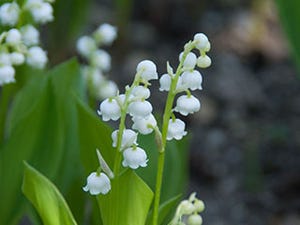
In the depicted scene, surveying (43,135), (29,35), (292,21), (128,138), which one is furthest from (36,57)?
(292,21)

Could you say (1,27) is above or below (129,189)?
above

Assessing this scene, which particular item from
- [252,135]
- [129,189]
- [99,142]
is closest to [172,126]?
[129,189]

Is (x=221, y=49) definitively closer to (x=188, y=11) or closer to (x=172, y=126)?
(x=188, y=11)

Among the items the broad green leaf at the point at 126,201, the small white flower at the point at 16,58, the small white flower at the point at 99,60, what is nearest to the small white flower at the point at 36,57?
the small white flower at the point at 16,58

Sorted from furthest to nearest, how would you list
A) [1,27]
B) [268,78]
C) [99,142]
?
[268,78] < [1,27] < [99,142]

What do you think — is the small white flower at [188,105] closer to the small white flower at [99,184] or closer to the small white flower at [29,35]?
the small white flower at [99,184]

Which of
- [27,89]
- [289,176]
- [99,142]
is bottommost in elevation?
[99,142]

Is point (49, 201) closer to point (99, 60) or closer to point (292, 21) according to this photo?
point (99, 60)
